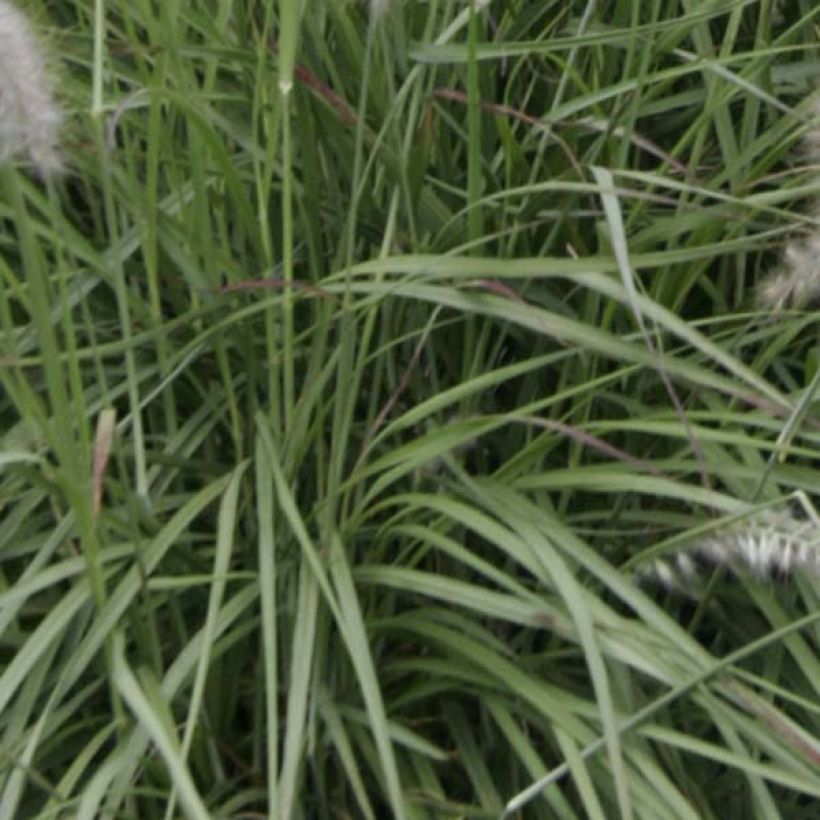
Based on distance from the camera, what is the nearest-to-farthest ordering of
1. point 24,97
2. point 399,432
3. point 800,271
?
point 24,97, point 800,271, point 399,432

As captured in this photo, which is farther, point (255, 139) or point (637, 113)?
point (637, 113)

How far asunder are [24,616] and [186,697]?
0.20 metres

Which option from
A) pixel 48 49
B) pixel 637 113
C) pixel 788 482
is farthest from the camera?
pixel 637 113

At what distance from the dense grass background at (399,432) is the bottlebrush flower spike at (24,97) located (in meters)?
0.06

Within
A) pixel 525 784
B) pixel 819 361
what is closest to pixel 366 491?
pixel 525 784

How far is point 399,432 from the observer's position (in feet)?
7.05

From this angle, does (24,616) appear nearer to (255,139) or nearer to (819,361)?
(255,139)

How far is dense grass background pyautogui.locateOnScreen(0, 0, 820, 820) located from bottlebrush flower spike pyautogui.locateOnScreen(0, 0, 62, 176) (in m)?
0.06

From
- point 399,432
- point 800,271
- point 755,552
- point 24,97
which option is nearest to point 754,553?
point 755,552

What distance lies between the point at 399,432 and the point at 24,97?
2.22 ft

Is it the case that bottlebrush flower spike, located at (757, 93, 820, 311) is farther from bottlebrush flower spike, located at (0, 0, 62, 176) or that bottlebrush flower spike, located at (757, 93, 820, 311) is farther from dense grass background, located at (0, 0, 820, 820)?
bottlebrush flower spike, located at (0, 0, 62, 176)

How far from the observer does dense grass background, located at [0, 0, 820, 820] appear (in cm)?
183

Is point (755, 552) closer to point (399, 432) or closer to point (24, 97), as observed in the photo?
point (399, 432)

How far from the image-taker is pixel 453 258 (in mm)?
1985
